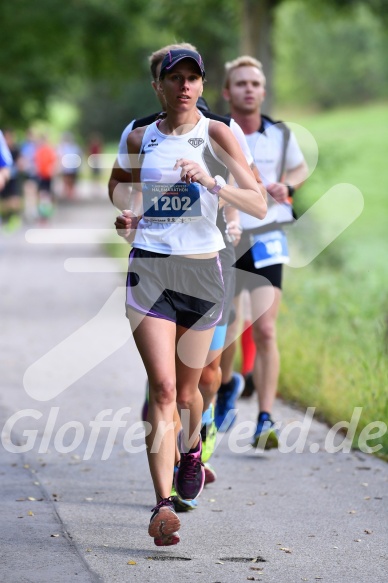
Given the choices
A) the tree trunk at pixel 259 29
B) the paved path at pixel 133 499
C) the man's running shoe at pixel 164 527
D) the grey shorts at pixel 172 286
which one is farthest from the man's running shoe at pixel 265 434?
the tree trunk at pixel 259 29

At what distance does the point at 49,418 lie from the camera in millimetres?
8586

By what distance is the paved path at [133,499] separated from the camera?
5.08m

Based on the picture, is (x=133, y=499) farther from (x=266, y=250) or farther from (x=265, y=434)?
(x=266, y=250)

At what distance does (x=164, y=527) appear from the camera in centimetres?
521

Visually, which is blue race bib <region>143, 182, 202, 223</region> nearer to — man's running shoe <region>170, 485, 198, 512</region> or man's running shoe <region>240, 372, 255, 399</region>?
man's running shoe <region>170, 485, 198, 512</region>

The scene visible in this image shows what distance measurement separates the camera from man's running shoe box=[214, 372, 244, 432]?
7945 millimetres

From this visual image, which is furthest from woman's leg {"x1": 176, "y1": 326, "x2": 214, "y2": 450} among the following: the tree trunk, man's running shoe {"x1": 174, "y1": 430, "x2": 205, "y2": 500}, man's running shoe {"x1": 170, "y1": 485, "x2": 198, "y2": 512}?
the tree trunk

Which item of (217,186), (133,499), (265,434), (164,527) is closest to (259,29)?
(265,434)

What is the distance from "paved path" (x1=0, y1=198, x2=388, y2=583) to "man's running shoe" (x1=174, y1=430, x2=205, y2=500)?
160mm

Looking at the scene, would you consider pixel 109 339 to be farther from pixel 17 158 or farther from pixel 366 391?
pixel 17 158

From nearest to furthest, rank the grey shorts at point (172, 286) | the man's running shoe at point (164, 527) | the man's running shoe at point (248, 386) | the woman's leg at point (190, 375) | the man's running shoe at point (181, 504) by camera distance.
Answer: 1. the man's running shoe at point (164, 527)
2. the grey shorts at point (172, 286)
3. the woman's leg at point (190, 375)
4. the man's running shoe at point (181, 504)
5. the man's running shoe at point (248, 386)

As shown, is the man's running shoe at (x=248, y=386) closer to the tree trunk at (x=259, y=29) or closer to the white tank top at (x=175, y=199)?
the white tank top at (x=175, y=199)

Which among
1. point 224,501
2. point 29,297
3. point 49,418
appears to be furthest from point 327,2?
point 224,501

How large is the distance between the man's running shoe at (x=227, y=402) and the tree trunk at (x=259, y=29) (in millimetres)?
10058
